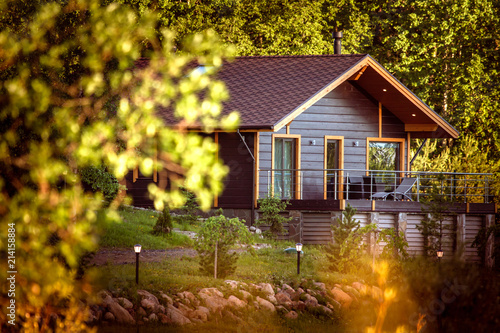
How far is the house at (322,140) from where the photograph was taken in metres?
19.5

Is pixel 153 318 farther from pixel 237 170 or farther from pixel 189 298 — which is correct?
pixel 237 170

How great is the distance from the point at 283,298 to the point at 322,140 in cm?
1006

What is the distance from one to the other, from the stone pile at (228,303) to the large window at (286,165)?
7.47 metres

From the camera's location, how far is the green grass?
16.4 m

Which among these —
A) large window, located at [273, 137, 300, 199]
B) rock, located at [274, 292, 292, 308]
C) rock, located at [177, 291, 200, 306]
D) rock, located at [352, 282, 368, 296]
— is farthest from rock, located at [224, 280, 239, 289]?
large window, located at [273, 137, 300, 199]

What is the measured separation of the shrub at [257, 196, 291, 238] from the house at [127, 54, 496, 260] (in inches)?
13.8

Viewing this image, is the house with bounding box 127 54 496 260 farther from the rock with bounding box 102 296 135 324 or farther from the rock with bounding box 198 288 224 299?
the rock with bounding box 102 296 135 324

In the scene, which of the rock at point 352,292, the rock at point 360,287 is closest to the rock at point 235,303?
the rock at point 352,292

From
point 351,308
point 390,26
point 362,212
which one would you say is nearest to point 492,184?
point 362,212

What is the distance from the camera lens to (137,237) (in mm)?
16859

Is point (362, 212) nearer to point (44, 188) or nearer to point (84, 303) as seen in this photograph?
point (84, 303)

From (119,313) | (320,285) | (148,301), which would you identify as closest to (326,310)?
(320,285)

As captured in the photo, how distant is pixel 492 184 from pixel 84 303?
1994 cm

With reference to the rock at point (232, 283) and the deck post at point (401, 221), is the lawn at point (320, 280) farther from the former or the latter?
the deck post at point (401, 221)
